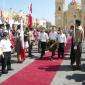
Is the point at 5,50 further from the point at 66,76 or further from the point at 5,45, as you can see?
the point at 66,76

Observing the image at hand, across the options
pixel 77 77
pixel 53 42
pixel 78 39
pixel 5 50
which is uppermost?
pixel 78 39

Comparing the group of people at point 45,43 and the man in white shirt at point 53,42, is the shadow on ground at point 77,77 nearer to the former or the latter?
the group of people at point 45,43

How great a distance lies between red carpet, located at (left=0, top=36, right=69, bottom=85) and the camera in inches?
532

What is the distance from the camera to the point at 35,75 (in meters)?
15.2

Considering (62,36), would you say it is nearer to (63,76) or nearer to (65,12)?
(63,76)

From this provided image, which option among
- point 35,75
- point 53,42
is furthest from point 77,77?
point 53,42

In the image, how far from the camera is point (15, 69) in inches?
680

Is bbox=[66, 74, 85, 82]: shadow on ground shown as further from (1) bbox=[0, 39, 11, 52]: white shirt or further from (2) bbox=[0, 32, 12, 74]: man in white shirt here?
(1) bbox=[0, 39, 11, 52]: white shirt

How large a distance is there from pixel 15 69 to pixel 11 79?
304 cm

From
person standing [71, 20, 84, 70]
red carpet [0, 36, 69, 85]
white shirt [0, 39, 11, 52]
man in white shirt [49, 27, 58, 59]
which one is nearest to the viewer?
red carpet [0, 36, 69, 85]

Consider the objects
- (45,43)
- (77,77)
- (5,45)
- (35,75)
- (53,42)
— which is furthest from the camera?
(45,43)

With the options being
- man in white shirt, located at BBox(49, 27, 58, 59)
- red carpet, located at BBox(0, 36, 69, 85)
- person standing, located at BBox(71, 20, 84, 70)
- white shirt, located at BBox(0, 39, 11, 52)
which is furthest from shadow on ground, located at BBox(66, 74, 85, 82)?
man in white shirt, located at BBox(49, 27, 58, 59)

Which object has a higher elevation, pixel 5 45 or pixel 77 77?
pixel 5 45

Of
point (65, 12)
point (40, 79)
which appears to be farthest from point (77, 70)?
point (65, 12)
